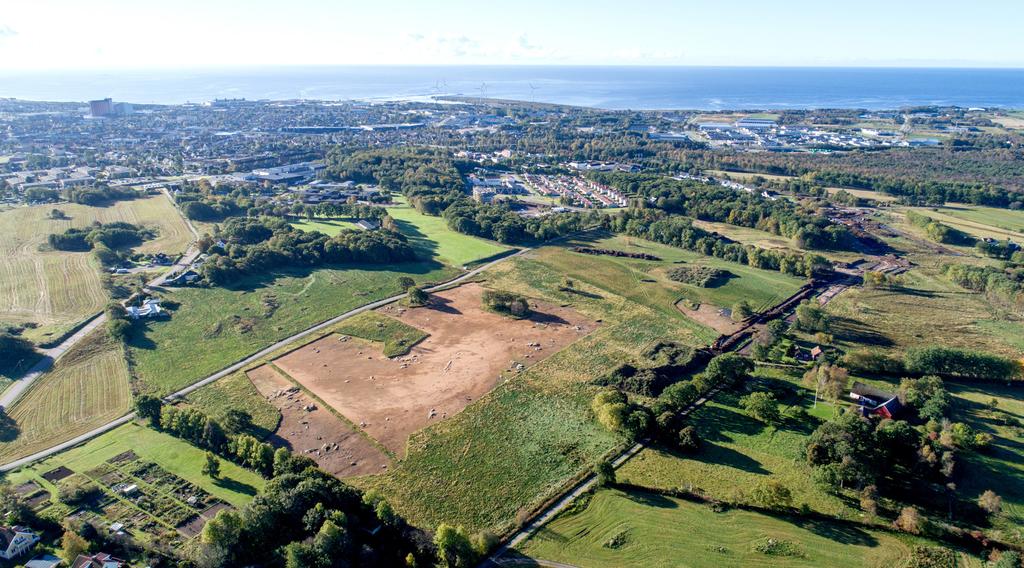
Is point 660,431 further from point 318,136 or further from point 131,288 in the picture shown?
point 318,136

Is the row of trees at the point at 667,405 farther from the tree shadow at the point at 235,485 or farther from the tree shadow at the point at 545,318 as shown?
the tree shadow at the point at 235,485

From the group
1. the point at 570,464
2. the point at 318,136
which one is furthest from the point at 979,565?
the point at 318,136

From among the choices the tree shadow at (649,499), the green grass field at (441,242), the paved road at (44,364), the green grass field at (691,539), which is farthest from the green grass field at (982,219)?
the paved road at (44,364)

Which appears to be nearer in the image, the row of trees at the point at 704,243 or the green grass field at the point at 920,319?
the green grass field at the point at 920,319

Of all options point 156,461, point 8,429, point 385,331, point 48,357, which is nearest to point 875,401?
point 385,331

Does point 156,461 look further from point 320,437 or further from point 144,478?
point 320,437

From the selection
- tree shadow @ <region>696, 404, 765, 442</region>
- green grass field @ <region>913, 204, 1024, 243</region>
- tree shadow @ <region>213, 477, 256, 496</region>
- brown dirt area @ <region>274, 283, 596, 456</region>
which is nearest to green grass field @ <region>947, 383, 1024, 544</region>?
tree shadow @ <region>696, 404, 765, 442</region>
